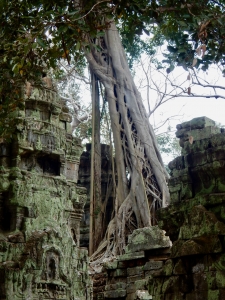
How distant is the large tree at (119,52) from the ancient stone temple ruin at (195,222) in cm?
99

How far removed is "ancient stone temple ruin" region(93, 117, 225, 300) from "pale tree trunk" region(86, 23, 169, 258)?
14.1 ft

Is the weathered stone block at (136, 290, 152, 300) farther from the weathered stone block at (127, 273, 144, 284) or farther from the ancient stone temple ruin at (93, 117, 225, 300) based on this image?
the weathered stone block at (127, 273, 144, 284)

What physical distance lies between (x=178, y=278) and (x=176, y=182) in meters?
1.19

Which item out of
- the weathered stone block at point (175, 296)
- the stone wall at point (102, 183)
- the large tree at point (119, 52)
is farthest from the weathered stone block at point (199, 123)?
the stone wall at point (102, 183)

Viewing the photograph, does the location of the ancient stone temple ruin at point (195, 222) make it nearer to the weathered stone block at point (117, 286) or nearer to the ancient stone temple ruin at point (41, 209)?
the weathered stone block at point (117, 286)

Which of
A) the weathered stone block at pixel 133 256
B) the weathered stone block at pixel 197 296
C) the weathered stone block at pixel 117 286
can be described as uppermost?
the weathered stone block at pixel 133 256

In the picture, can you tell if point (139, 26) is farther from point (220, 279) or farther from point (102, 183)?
point (102, 183)

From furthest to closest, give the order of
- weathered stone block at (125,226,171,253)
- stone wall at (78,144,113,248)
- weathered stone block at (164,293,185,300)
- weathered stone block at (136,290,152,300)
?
1. stone wall at (78,144,113,248)
2. weathered stone block at (125,226,171,253)
3. weathered stone block at (136,290,152,300)
4. weathered stone block at (164,293,185,300)

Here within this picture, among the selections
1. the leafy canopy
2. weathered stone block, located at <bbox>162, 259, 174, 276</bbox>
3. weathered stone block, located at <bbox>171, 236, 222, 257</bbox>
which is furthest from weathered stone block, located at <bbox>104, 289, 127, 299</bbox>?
the leafy canopy

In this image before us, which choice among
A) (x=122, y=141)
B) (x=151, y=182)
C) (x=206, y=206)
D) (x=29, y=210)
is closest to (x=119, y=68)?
(x=122, y=141)

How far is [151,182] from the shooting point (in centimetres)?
1222

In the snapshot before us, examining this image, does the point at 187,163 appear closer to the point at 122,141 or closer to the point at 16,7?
the point at 16,7

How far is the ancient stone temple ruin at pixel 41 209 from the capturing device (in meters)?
7.43

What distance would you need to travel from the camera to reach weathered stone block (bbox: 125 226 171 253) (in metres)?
7.21
